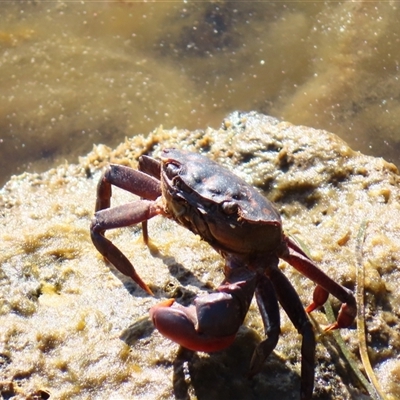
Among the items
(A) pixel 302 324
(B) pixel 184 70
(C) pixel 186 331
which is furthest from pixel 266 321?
(B) pixel 184 70

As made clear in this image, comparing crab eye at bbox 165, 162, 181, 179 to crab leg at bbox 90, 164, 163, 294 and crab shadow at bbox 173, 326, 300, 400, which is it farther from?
crab shadow at bbox 173, 326, 300, 400

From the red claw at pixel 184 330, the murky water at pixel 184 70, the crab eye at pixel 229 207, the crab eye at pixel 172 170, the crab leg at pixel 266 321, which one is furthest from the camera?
the murky water at pixel 184 70

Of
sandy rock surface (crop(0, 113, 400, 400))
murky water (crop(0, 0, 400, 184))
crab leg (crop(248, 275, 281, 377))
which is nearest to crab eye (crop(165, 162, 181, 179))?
sandy rock surface (crop(0, 113, 400, 400))

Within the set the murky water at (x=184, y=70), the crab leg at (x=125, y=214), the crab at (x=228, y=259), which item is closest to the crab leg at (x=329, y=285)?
the crab at (x=228, y=259)

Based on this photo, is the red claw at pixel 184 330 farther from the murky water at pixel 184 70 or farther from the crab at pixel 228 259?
the murky water at pixel 184 70

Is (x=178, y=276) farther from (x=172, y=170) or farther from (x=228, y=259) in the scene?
(x=172, y=170)

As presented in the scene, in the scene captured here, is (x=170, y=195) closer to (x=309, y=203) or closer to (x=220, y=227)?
(x=220, y=227)

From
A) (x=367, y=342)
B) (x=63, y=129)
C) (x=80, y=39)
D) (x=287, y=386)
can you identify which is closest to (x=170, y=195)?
(x=287, y=386)
